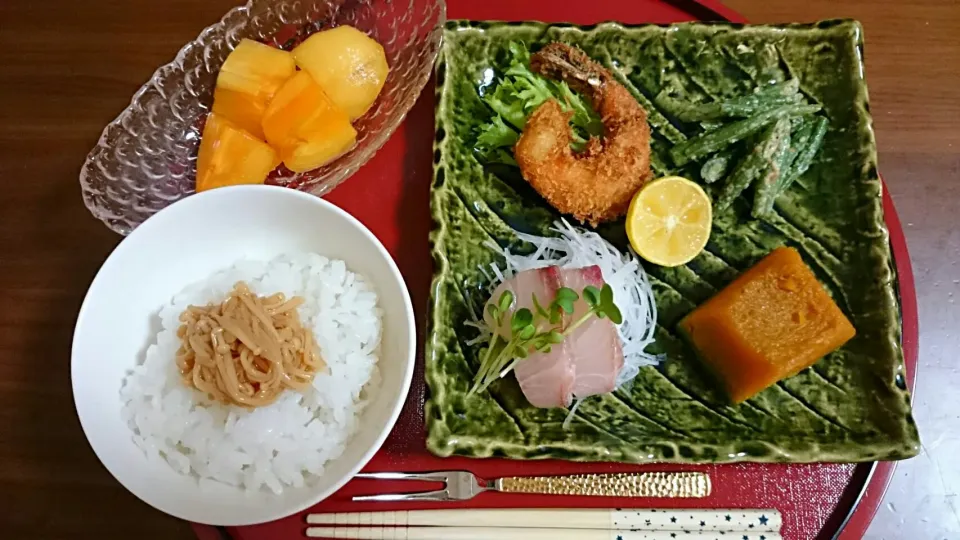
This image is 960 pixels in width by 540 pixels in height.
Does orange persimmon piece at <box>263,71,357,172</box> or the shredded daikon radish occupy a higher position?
orange persimmon piece at <box>263,71,357,172</box>

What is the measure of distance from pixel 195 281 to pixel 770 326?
6.48 ft

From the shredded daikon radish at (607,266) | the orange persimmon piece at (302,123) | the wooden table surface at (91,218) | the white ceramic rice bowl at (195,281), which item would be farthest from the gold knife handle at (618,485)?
the orange persimmon piece at (302,123)

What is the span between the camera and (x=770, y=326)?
2.17 meters

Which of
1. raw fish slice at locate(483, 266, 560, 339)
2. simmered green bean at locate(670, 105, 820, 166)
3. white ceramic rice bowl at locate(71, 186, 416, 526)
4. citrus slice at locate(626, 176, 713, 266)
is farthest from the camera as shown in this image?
simmered green bean at locate(670, 105, 820, 166)

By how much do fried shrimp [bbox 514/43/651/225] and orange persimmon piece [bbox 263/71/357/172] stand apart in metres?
0.69

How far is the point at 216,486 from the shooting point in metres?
1.91

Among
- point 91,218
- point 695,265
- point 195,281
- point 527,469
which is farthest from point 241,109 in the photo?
point 695,265

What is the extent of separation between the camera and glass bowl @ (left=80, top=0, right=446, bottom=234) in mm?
2369

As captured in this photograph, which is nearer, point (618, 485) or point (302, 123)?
point (618, 485)

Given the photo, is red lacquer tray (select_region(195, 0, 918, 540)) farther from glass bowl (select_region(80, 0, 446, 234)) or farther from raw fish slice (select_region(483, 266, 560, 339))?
raw fish slice (select_region(483, 266, 560, 339))

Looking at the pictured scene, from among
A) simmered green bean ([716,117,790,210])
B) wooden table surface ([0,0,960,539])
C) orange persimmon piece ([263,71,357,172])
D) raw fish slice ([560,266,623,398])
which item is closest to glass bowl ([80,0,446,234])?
orange persimmon piece ([263,71,357,172])

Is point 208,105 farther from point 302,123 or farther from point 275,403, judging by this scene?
point 275,403

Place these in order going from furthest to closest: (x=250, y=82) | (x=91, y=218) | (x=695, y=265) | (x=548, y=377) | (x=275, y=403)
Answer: (x=91, y=218) < (x=695, y=265) < (x=250, y=82) < (x=548, y=377) < (x=275, y=403)

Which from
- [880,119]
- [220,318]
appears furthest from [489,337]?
[880,119]
